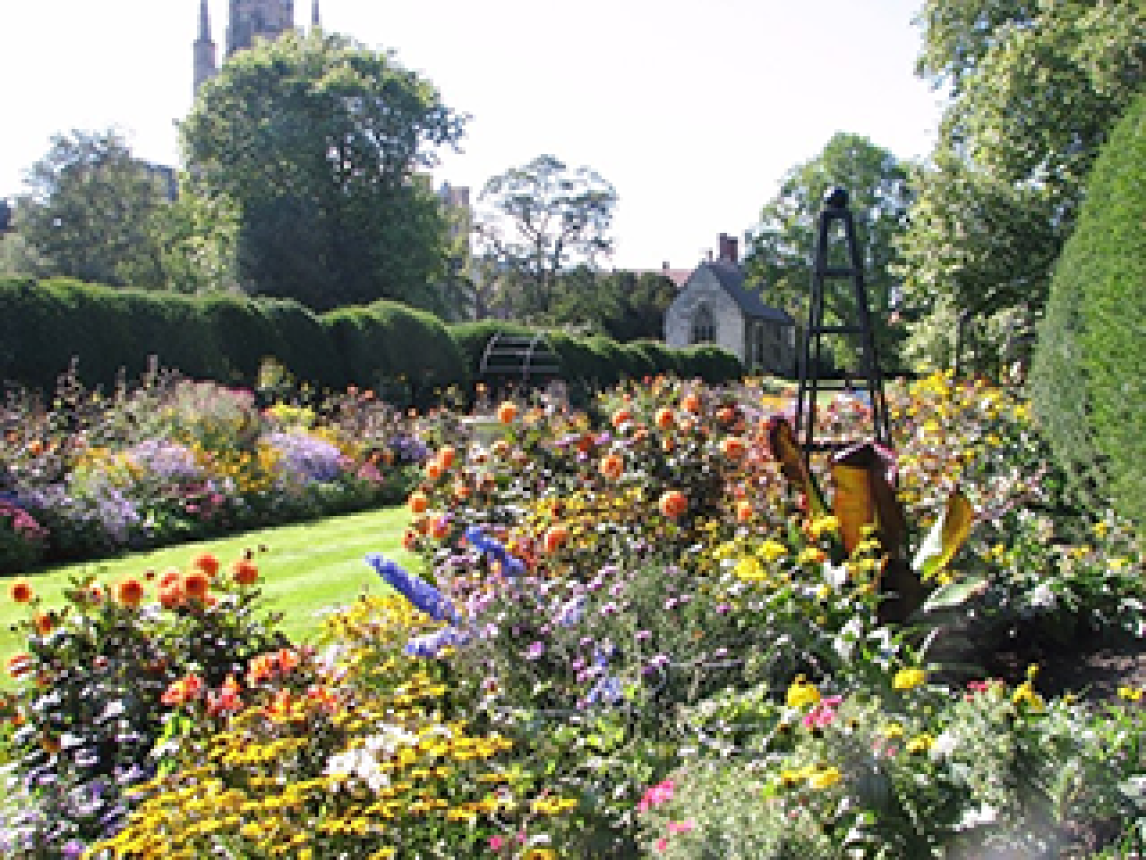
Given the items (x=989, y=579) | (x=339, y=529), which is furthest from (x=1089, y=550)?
(x=339, y=529)

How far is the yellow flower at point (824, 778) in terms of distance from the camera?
2.13m

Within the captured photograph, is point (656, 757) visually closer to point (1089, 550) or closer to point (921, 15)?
point (1089, 550)

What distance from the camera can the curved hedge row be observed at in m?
11.6

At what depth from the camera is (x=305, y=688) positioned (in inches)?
126

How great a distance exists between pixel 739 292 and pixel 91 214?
31.1m

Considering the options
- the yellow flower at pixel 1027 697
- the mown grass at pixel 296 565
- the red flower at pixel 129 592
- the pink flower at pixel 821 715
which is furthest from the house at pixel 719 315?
the yellow flower at pixel 1027 697

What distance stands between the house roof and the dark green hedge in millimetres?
46882

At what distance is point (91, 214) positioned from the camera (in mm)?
37281

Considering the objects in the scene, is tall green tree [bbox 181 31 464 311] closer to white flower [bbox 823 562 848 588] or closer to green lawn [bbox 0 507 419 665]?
green lawn [bbox 0 507 419 665]

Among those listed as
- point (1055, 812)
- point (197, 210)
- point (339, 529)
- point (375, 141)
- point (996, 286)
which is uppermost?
point (375, 141)

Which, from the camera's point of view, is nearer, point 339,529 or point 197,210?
point 339,529

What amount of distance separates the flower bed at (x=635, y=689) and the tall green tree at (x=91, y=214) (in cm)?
3550

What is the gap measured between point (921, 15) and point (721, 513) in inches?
703

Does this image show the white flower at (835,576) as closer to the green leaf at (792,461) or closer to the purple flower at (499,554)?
the green leaf at (792,461)
